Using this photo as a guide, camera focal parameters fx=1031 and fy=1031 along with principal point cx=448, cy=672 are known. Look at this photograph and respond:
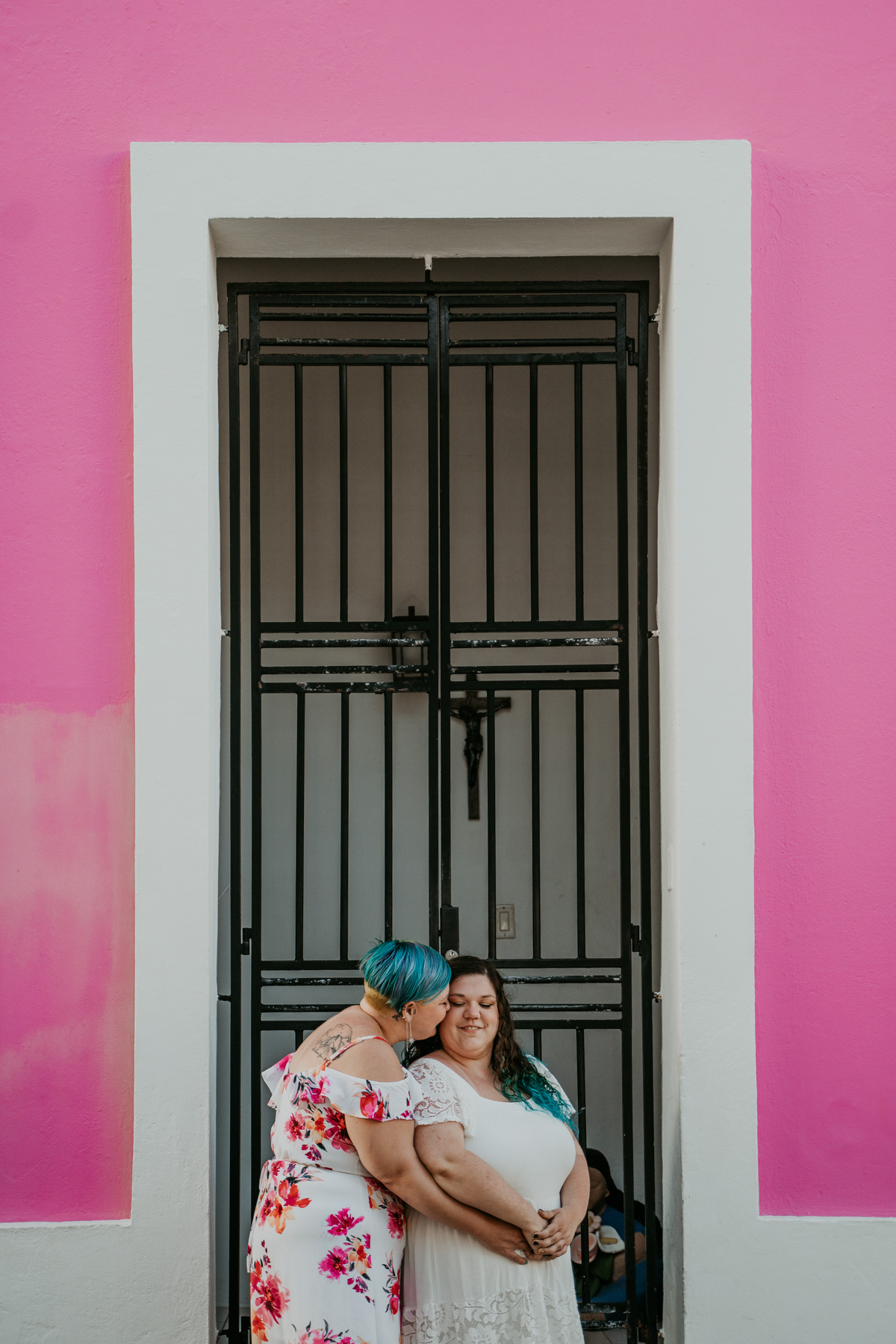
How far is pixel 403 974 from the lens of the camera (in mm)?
2328

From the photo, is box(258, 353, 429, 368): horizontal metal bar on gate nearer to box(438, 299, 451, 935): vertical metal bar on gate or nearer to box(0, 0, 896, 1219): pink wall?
box(438, 299, 451, 935): vertical metal bar on gate

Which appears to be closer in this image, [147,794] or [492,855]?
[147,794]

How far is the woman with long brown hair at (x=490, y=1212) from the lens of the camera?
2326 mm

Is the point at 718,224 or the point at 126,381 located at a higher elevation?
the point at 718,224

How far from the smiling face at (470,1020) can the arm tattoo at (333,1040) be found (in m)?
0.33

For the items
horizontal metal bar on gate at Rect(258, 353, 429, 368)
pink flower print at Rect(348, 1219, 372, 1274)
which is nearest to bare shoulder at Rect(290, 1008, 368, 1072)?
pink flower print at Rect(348, 1219, 372, 1274)

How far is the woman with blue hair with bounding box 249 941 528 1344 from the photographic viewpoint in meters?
2.20

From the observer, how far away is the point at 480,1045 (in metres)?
2.53

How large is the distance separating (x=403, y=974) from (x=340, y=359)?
183 centimetres

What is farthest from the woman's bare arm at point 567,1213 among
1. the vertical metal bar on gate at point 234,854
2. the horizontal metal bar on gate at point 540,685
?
the horizontal metal bar on gate at point 540,685

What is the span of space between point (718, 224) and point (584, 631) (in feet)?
4.37

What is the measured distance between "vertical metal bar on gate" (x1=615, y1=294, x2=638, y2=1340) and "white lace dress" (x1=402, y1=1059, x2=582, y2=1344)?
0.61 metres

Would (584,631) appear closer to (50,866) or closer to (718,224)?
(718,224)

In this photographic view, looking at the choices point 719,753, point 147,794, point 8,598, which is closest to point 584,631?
point 719,753
